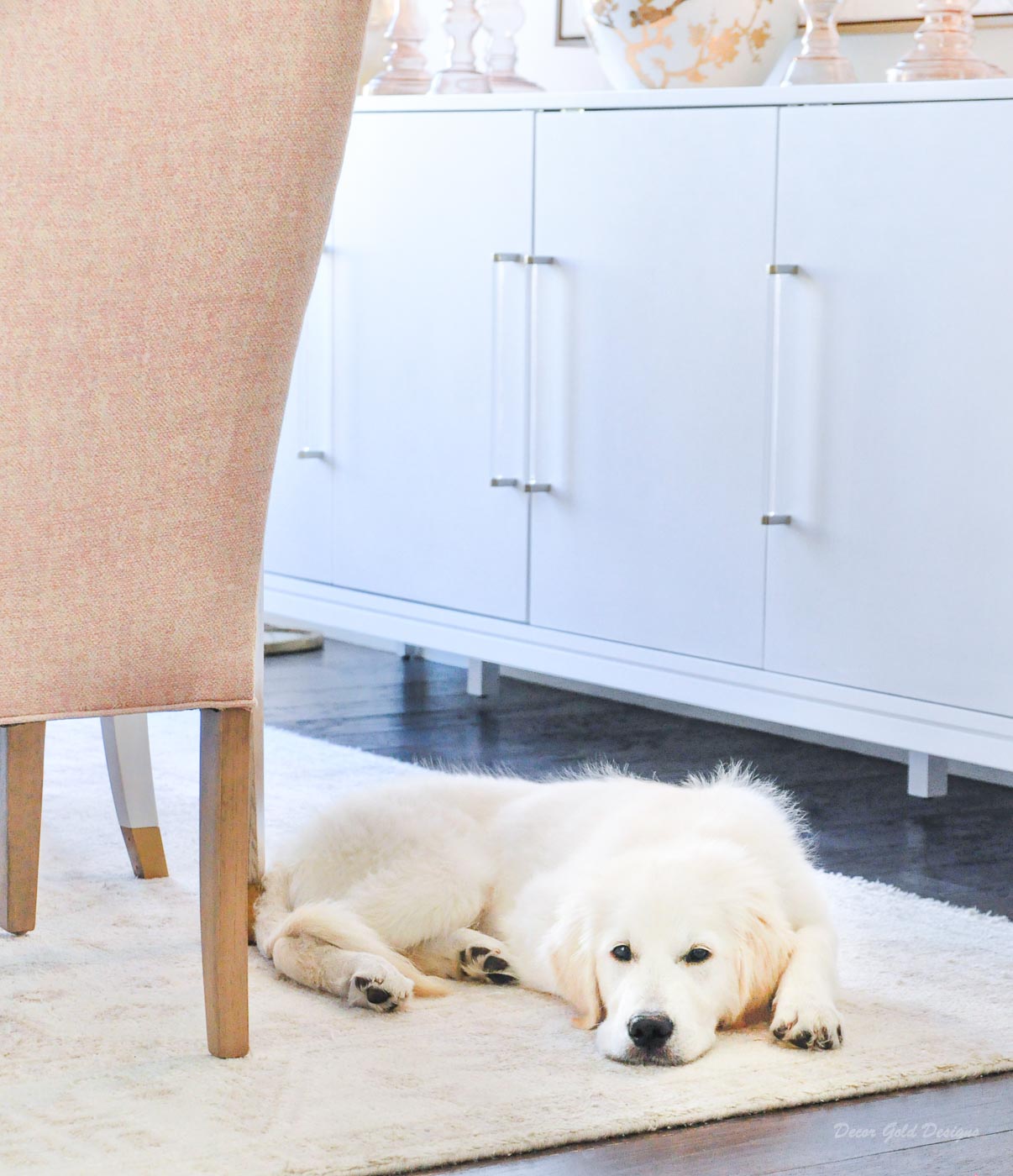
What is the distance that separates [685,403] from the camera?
2.74 m

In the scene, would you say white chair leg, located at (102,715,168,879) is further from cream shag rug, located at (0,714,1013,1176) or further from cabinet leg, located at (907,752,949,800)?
cabinet leg, located at (907,752,949,800)

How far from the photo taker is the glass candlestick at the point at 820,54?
2.75m

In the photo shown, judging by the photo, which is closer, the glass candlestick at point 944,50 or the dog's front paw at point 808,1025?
the dog's front paw at point 808,1025

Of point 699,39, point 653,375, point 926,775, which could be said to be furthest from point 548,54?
point 926,775

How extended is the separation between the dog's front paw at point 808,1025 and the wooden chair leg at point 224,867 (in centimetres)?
46

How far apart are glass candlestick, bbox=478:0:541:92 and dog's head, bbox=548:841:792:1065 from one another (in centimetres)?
205

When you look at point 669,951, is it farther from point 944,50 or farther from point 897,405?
point 944,50

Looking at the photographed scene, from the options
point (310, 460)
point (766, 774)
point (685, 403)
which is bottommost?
point (766, 774)

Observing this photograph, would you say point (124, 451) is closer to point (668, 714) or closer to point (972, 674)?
point (972, 674)

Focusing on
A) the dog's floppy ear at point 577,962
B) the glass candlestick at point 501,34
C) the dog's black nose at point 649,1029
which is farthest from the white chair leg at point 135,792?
the glass candlestick at point 501,34

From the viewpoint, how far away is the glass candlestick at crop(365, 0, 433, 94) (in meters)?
3.35

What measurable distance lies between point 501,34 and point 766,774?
1486 mm

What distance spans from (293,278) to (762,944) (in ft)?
2.30

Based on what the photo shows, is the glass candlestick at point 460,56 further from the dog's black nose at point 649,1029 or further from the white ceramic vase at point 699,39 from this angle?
the dog's black nose at point 649,1029
